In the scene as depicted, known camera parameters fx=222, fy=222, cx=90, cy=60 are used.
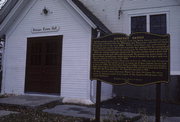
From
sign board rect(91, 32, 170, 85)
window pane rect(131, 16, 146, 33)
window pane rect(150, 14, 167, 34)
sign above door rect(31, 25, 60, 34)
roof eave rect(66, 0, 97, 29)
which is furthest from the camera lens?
window pane rect(131, 16, 146, 33)

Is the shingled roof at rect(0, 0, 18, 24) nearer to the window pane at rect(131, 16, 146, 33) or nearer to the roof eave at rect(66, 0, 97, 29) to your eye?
the roof eave at rect(66, 0, 97, 29)

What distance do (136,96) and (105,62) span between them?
22.2ft

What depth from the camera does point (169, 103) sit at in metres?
11.3

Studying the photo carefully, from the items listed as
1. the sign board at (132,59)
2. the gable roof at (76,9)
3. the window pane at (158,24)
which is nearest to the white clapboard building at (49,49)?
the gable roof at (76,9)

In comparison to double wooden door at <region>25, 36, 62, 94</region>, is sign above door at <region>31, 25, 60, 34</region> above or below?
above

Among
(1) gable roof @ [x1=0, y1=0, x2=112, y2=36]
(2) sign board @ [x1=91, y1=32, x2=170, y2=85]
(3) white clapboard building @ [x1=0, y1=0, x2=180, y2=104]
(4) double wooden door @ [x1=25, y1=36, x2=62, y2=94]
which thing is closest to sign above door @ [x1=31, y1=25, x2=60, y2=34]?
(3) white clapboard building @ [x1=0, y1=0, x2=180, y2=104]

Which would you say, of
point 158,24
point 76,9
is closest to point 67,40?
point 76,9

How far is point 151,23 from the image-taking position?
41.7 feet

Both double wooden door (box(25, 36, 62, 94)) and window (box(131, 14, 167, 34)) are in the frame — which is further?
window (box(131, 14, 167, 34))

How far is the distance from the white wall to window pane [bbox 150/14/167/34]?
4138 millimetres

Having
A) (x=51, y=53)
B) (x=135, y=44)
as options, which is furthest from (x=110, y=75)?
(x=51, y=53)

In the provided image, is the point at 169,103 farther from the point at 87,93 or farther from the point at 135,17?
the point at 135,17

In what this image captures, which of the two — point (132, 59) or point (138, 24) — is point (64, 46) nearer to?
point (138, 24)

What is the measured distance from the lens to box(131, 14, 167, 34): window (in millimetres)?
12383
